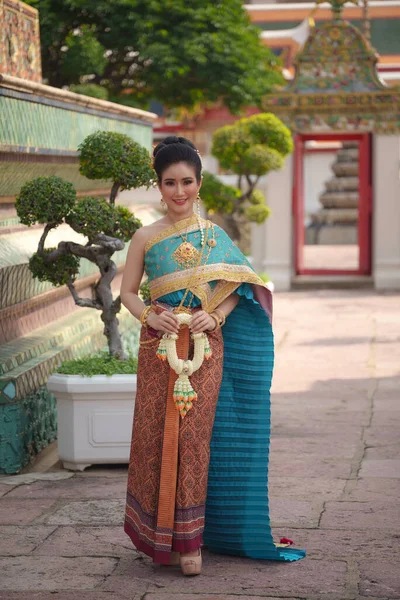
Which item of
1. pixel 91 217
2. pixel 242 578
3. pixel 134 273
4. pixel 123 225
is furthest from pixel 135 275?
pixel 123 225

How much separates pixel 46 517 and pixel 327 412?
8.61 feet

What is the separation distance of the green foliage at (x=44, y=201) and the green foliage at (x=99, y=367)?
71cm

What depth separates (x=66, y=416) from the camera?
5.43 metres

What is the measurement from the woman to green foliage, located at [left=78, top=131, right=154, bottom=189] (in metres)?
1.64

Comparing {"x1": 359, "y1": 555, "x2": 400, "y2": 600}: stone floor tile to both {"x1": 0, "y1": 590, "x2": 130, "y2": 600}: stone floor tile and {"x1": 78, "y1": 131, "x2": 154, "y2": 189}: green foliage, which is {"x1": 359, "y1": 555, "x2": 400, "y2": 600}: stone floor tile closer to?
{"x1": 0, "y1": 590, "x2": 130, "y2": 600}: stone floor tile

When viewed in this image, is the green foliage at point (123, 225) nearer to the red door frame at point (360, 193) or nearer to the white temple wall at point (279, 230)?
the white temple wall at point (279, 230)

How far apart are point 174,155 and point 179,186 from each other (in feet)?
0.35

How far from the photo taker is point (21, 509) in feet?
15.6

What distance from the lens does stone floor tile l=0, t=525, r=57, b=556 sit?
4172 millimetres

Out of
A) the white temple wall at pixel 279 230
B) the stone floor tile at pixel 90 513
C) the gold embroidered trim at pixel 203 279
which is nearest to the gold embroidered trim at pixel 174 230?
the gold embroidered trim at pixel 203 279

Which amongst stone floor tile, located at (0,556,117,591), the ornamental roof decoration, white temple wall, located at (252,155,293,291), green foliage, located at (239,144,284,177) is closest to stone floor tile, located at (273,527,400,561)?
stone floor tile, located at (0,556,117,591)

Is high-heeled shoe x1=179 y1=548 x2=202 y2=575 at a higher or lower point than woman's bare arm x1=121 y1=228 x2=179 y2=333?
lower

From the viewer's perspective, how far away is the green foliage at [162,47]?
44.4 feet

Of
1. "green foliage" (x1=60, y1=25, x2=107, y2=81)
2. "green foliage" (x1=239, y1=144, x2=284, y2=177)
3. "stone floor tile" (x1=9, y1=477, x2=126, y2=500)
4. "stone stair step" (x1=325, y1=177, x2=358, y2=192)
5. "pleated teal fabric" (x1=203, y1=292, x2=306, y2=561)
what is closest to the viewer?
"pleated teal fabric" (x1=203, y1=292, x2=306, y2=561)
